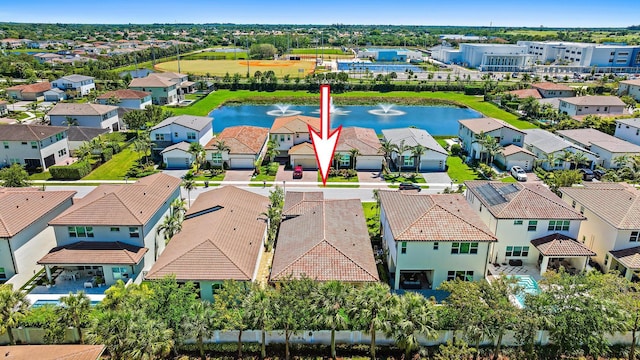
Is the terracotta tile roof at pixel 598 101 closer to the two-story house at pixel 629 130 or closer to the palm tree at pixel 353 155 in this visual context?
the two-story house at pixel 629 130

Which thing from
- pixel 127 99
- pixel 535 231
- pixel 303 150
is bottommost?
pixel 303 150

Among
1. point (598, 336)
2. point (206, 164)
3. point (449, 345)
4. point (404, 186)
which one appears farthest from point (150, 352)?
point (206, 164)

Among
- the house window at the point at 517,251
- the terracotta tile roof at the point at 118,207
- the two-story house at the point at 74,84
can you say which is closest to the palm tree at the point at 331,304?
the terracotta tile roof at the point at 118,207

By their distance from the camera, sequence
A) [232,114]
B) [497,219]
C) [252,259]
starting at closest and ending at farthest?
[252,259] < [497,219] < [232,114]

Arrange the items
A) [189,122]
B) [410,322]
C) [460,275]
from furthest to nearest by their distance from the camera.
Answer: [189,122] → [460,275] → [410,322]

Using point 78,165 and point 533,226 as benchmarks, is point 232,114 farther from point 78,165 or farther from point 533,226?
point 533,226

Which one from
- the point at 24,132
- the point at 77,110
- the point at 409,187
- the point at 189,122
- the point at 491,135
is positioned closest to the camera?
the point at 409,187

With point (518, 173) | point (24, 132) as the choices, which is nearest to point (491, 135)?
point (518, 173)

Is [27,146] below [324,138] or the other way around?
below

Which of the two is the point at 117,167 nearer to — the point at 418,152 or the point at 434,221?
the point at 418,152
